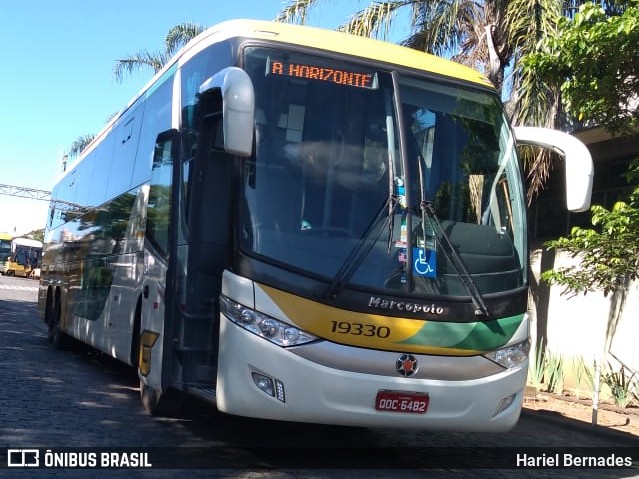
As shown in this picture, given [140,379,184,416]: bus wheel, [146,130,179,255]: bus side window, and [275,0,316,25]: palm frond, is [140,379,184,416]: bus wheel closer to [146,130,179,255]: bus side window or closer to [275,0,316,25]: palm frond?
[146,130,179,255]: bus side window

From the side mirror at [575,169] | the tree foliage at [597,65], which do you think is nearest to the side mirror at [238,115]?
the side mirror at [575,169]

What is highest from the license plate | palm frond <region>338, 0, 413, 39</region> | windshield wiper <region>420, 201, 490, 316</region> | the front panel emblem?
palm frond <region>338, 0, 413, 39</region>

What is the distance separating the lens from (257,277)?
5.49 m

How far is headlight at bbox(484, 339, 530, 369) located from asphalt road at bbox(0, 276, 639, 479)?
111 centimetres

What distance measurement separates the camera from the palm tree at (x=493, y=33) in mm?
12148

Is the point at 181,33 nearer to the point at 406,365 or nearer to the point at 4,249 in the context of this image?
the point at 406,365

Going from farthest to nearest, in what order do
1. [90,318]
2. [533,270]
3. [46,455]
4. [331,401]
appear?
[533,270] → [90,318] → [46,455] → [331,401]

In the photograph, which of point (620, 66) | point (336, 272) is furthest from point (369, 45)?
point (620, 66)

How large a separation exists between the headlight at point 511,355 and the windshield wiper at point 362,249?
48.9 inches

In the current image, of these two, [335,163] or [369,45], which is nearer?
[335,163]

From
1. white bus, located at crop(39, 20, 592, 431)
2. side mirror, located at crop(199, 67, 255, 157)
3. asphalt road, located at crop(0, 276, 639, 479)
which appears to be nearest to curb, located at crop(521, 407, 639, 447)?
asphalt road, located at crop(0, 276, 639, 479)

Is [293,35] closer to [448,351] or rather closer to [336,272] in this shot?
[336,272]

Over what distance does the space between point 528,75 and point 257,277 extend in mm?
7985

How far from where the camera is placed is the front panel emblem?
558 centimetres
